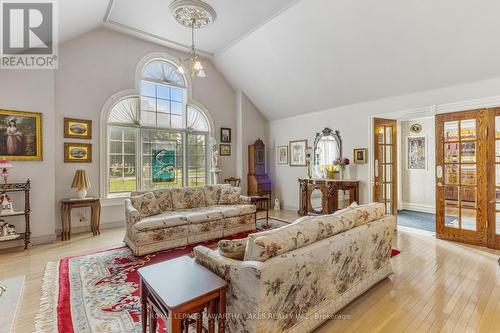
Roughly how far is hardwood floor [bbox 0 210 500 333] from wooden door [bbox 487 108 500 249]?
0.29 meters

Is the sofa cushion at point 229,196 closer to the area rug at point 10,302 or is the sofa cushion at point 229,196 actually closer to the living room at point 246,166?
the living room at point 246,166

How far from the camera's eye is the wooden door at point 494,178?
12.3 feet

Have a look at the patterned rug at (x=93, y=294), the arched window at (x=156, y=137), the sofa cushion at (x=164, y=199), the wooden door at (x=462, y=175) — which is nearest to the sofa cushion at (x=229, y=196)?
the sofa cushion at (x=164, y=199)

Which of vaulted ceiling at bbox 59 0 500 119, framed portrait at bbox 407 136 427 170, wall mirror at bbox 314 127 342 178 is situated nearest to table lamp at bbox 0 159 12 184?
vaulted ceiling at bbox 59 0 500 119

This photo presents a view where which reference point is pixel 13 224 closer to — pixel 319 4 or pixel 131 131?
pixel 131 131

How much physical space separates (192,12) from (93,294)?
3921 millimetres

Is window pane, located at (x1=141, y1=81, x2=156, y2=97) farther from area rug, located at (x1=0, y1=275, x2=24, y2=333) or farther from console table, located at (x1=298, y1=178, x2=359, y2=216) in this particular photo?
console table, located at (x1=298, y1=178, x2=359, y2=216)

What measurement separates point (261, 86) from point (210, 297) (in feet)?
18.7

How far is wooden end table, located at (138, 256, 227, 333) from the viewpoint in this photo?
1340 mm

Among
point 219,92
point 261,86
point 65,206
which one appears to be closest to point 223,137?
point 219,92

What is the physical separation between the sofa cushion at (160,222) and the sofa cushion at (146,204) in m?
0.15

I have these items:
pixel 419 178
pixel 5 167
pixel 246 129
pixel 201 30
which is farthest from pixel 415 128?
pixel 5 167

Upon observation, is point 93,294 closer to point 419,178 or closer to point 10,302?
point 10,302

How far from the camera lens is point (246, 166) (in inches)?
276
